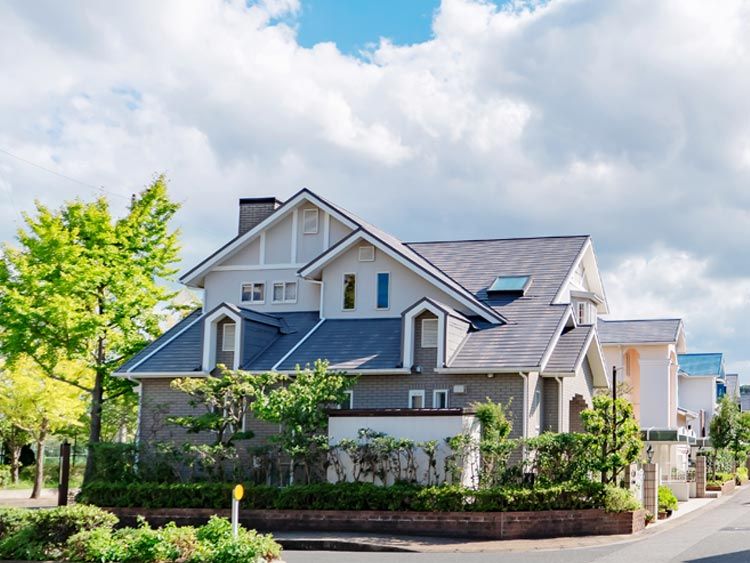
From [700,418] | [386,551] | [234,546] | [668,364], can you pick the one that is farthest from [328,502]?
[700,418]


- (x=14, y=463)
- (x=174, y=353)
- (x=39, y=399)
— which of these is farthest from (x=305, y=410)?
Result: (x=14, y=463)

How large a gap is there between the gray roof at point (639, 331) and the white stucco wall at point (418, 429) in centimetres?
2052

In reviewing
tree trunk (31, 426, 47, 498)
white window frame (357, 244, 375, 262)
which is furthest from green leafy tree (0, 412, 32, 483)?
white window frame (357, 244, 375, 262)

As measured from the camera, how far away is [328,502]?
2544 centimetres

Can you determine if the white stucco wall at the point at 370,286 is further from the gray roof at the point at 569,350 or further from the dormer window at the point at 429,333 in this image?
the gray roof at the point at 569,350

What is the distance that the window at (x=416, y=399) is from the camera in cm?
2936

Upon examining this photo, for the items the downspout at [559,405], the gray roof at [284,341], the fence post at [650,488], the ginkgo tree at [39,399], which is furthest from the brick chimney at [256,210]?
the fence post at [650,488]

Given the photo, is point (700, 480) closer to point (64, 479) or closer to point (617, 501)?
point (617, 501)

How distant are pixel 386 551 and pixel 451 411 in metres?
5.01

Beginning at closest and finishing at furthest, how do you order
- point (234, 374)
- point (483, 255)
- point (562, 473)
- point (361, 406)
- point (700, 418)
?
point (562, 473), point (234, 374), point (361, 406), point (483, 255), point (700, 418)

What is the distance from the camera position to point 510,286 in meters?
33.6

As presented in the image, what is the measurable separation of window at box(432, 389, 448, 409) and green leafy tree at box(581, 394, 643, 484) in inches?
200

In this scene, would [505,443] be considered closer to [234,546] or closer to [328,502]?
Answer: [328,502]

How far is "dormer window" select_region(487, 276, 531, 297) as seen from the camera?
1307 inches
